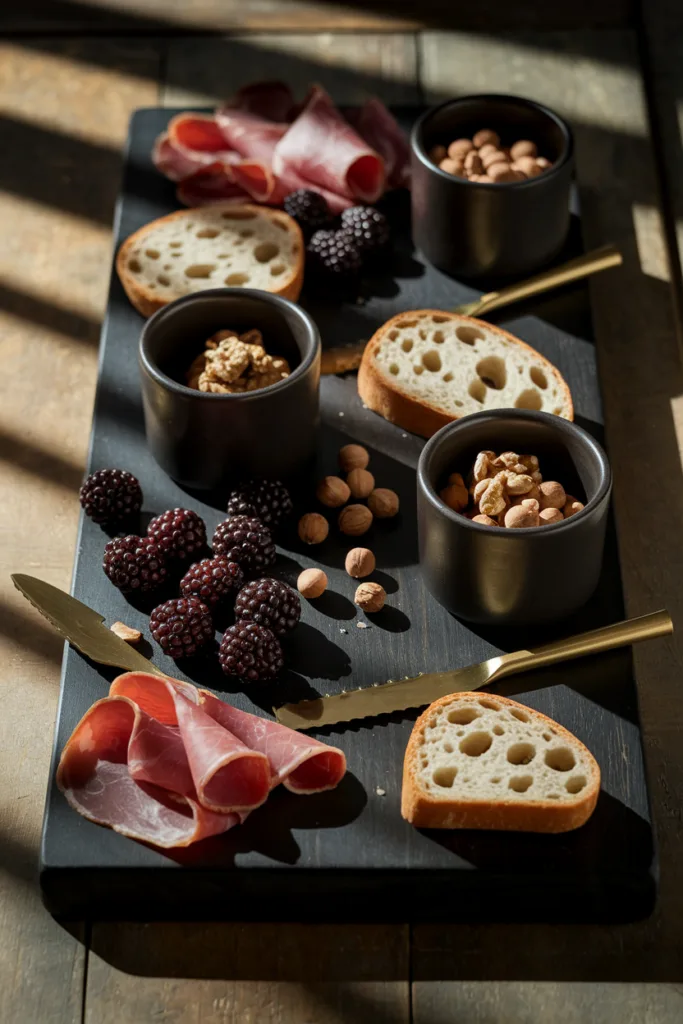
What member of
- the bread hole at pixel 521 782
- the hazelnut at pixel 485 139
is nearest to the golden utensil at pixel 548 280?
the hazelnut at pixel 485 139

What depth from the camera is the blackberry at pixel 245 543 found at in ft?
6.31

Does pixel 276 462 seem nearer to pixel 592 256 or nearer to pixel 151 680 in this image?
pixel 151 680

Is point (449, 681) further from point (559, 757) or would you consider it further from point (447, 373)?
point (447, 373)

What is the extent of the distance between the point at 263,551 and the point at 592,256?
897 millimetres

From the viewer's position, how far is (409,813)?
Result: 65.6 inches

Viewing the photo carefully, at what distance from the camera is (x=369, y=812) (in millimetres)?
1684

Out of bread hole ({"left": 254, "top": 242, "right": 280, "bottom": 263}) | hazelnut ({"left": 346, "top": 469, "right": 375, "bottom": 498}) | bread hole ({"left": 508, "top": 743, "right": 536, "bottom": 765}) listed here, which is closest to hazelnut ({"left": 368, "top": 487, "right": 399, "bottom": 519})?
hazelnut ({"left": 346, "top": 469, "right": 375, "bottom": 498})

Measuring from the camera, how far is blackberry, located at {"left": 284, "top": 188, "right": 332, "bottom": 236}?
2445 millimetres

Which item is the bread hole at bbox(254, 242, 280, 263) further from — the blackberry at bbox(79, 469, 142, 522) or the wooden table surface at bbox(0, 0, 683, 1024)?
the blackberry at bbox(79, 469, 142, 522)

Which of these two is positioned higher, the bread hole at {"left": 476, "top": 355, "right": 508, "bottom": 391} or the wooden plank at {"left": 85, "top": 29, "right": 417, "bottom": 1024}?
the bread hole at {"left": 476, "top": 355, "right": 508, "bottom": 391}

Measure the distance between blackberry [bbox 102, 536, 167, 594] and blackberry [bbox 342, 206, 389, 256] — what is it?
75cm

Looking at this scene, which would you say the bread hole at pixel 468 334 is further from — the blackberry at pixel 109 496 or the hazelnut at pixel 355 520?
the blackberry at pixel 109 496

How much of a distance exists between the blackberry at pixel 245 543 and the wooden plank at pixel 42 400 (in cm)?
31

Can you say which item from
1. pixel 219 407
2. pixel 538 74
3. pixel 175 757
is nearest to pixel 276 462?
pixel 219 407
